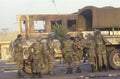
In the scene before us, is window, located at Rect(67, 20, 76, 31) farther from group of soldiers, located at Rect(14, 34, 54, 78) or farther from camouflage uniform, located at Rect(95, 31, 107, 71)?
group of soldiers, located at Rect(14, 34, 54, 78)

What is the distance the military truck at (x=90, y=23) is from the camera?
19.1 metres

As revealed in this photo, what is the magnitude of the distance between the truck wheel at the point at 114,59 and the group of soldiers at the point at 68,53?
368 mm

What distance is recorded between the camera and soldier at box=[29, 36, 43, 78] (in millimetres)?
16922

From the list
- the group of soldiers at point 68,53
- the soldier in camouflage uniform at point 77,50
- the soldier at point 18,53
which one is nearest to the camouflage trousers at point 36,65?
the group of soldiers at point 68,53

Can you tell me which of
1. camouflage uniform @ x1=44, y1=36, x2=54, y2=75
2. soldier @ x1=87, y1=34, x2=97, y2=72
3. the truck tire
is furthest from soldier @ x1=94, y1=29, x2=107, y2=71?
the truck tire

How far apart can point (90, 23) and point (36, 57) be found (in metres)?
7.55

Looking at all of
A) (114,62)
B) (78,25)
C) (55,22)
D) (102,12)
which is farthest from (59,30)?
(114,62)

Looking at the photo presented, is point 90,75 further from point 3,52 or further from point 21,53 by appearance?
point 3,52

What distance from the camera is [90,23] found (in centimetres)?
2386

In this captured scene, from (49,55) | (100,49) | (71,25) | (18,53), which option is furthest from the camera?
(71,25)

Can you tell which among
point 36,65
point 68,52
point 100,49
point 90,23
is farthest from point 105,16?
point 36,65

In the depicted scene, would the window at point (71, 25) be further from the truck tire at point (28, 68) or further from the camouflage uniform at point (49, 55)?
the camouflage uniform at point (49, 55)

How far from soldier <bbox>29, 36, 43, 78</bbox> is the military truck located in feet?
2.79

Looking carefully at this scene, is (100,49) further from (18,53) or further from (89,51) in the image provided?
(18,53)
